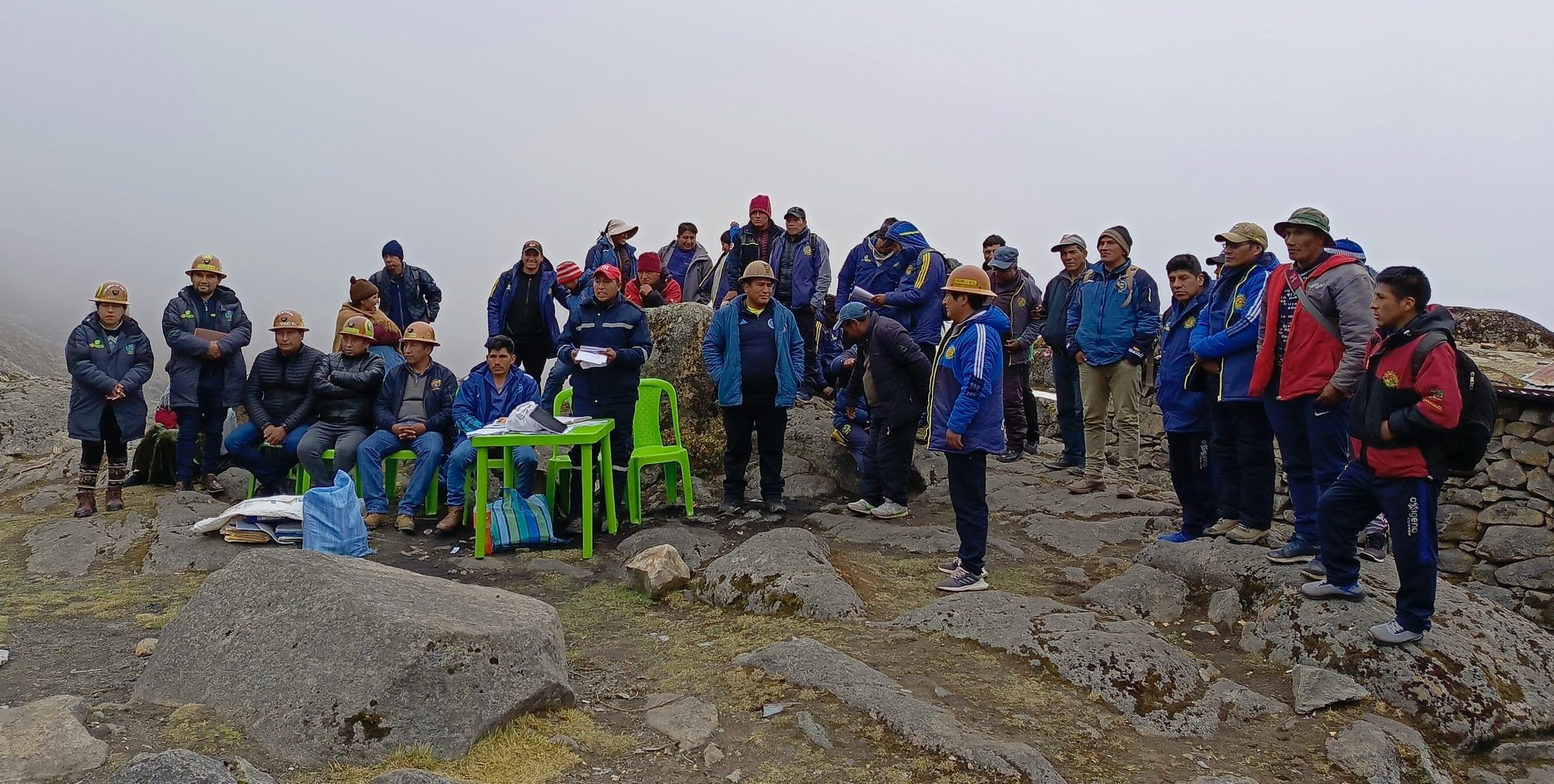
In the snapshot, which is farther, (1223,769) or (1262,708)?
(1262,708)

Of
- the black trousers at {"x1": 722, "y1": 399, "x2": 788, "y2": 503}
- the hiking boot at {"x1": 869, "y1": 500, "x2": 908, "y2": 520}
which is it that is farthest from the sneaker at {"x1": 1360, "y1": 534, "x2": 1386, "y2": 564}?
the black trousers at {"x1": 722, "y1": 399, "x2": 788, "y2": 503}

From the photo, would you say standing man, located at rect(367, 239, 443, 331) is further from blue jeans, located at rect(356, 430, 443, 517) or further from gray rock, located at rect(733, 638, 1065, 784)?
gray rock, located at rect(733, 638, 1065, 784)

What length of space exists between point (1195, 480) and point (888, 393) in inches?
89.7

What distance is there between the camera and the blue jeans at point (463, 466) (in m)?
7.43

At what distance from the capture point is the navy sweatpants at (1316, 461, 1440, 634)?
4.36 metres

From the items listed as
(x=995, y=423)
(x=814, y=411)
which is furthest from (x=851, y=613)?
(x=814, y=411)

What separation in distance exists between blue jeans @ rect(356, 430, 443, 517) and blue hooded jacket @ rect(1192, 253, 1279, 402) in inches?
230

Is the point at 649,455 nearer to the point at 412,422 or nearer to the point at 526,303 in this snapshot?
the point at 412,422

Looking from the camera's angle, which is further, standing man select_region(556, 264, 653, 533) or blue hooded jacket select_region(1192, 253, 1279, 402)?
standing man select_region(556, 264, 653, 533)

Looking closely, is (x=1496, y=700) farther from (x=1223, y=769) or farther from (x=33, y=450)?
(x=33, y=450)

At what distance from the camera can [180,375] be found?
8.06m

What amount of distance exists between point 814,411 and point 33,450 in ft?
30.5

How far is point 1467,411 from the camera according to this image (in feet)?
13.9

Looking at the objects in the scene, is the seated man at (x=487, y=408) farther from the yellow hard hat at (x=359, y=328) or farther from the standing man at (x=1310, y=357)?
the standing man at (x=1310, y=357)
